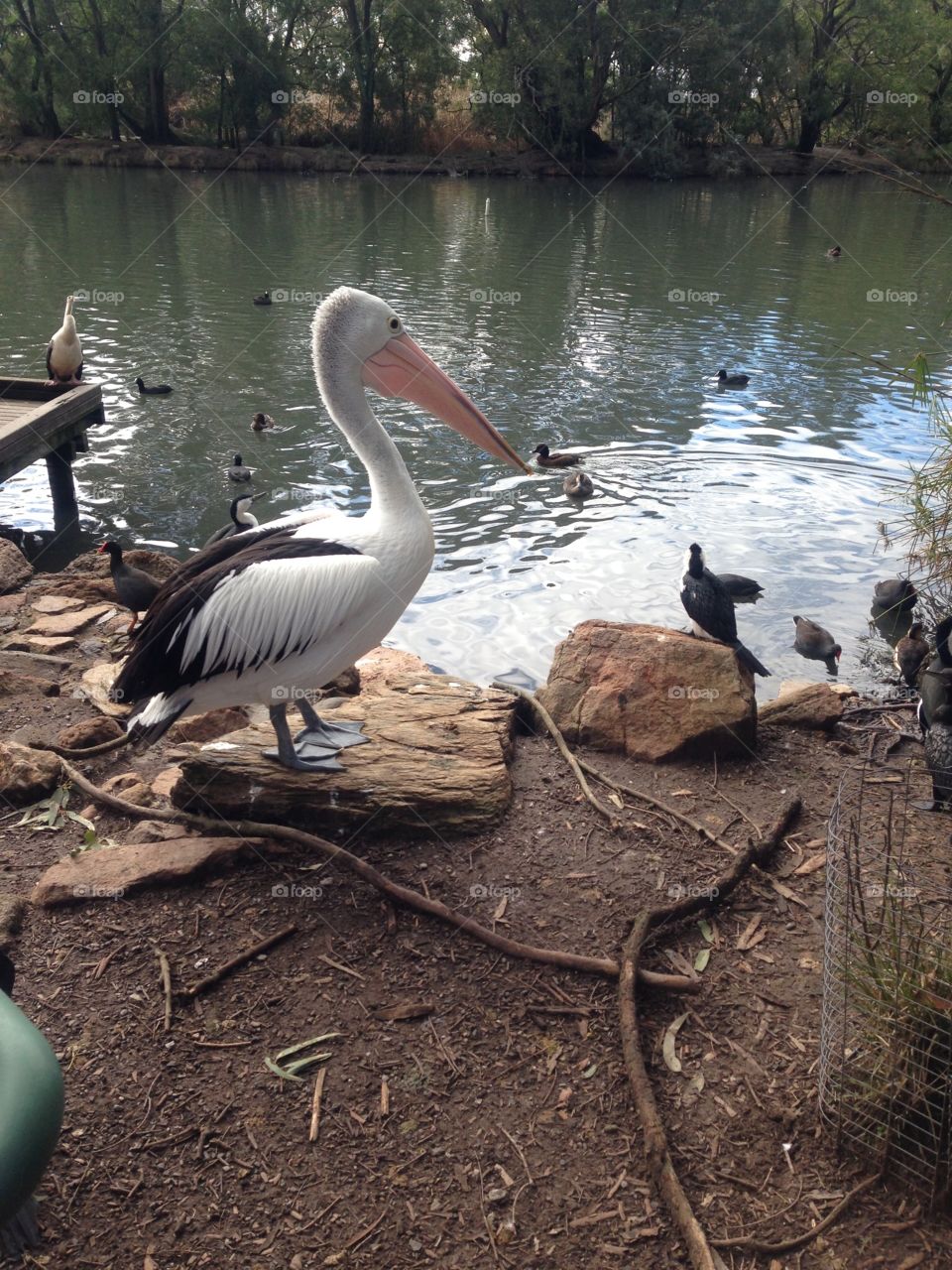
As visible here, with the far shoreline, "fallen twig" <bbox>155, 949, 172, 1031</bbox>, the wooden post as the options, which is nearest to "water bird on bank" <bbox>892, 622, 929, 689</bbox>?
"fallen twig" <bbox>155, 949, 172, 1031</bbox>

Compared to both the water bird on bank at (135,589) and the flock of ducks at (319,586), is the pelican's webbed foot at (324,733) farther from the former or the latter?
the water bird on bank at (135,589)

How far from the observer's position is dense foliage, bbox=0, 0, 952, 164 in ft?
120

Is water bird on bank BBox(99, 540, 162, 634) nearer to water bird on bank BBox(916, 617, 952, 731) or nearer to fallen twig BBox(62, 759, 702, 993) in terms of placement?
fallen twig BBox(62, 759, 702, 993)

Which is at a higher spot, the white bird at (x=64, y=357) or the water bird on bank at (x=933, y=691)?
the white bird at (x=64, y=357)

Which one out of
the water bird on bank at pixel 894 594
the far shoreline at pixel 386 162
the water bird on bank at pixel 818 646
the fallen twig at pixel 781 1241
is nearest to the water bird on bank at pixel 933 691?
the water bird on bank at pixel 818 646

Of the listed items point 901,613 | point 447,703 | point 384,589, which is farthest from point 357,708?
point 901,613

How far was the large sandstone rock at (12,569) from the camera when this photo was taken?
760 centimetres

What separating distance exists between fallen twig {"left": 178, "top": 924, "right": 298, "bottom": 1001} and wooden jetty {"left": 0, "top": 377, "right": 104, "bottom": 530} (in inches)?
257

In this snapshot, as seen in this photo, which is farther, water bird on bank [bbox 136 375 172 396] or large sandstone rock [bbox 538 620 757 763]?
water bird on bank [bbox 136 375 172 396]

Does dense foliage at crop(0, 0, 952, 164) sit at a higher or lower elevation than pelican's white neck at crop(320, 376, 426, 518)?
higher

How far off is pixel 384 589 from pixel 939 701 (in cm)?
275

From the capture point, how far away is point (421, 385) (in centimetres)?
429

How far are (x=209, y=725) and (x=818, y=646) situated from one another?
448 cm

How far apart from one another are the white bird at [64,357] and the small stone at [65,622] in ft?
14.2
